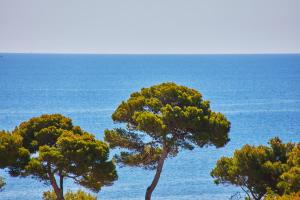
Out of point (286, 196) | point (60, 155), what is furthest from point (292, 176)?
point (60, 155)

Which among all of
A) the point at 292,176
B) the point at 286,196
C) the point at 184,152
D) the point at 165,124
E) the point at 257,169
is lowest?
the point at 184,152

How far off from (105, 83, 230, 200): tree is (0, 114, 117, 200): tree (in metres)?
2.31

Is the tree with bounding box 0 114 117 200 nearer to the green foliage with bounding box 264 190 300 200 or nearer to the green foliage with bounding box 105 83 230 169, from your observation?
the green foliage with bounding box 105 83 230 169

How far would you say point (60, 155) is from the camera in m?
27.6

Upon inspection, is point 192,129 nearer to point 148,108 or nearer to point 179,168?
point 148,108

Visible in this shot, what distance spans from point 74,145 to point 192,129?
223 inches

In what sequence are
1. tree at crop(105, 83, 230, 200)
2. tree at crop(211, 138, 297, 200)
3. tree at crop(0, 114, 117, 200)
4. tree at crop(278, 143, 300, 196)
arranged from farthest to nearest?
tree at crop(105, 83, 230, 200), tree at crop(211, 138, 297, 200), tree at crop(0, 114, 117, 200), tree at crop(278, 143, 300, 196)

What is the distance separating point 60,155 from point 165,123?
16.9ft

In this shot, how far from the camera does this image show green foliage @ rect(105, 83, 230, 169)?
29.3m

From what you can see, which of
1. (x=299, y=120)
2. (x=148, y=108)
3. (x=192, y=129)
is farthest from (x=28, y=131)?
(x=299, y=120)

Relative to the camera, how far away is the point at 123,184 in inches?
2055

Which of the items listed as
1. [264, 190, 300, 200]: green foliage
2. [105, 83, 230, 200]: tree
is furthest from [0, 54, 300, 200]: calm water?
[264, 190, 300, 200]: green foliage

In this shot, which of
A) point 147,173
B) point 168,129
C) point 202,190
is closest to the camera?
point 168,129

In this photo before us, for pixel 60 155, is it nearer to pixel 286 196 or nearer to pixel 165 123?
pixel 165 123
